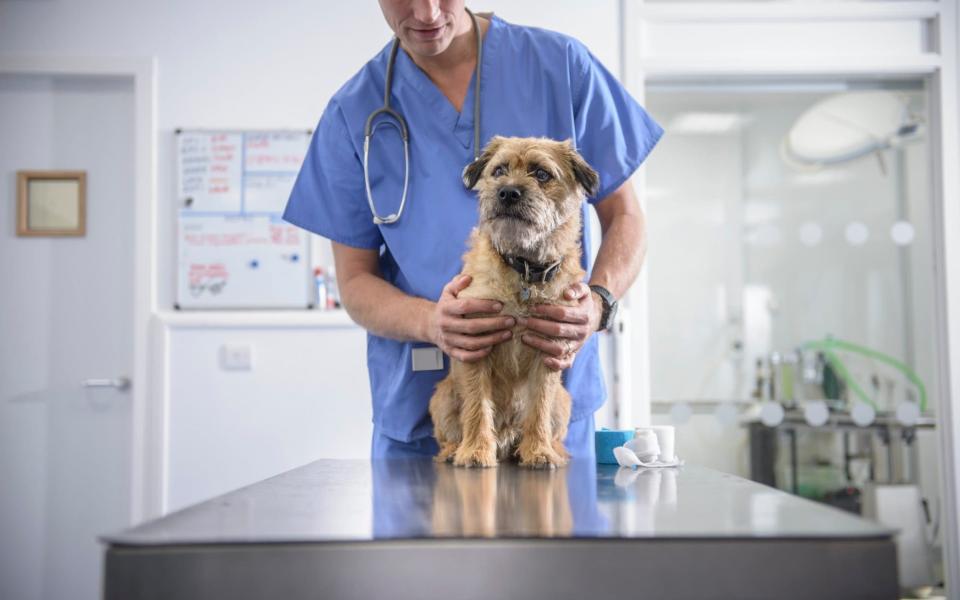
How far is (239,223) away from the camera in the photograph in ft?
11.5

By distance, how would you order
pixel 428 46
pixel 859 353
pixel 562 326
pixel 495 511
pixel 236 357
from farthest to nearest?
pixel 859 353
pixel 236 357
pixel 428 46
pixel 562 326
pixel 495 511

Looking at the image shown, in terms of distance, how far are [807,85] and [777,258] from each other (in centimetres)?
82

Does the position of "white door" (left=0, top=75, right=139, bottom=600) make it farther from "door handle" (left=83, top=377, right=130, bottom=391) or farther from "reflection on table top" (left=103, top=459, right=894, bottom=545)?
"reflection on table top" (left=103, top=459, right=894, bottom=545)

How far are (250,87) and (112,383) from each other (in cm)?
147

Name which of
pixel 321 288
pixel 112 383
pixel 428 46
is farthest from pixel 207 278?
pixel 428 46

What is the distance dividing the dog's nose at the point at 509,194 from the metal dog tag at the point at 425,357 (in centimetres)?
34

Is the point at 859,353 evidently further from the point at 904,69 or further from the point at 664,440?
the point at 664,440

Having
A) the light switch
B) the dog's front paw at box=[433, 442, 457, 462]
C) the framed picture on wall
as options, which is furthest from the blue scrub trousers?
the framed picture on wall

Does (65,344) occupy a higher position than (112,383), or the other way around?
(65,344)

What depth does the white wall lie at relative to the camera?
344 cm

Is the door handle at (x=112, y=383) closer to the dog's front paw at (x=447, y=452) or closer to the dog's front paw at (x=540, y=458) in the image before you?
the dog's front paw at (x=447, y=452)

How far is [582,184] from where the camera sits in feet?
4.62

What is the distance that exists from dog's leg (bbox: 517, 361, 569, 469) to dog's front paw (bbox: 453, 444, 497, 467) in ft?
0.18

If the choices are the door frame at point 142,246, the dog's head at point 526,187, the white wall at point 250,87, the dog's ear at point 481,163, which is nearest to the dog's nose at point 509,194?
the dog's head at point 526,187
